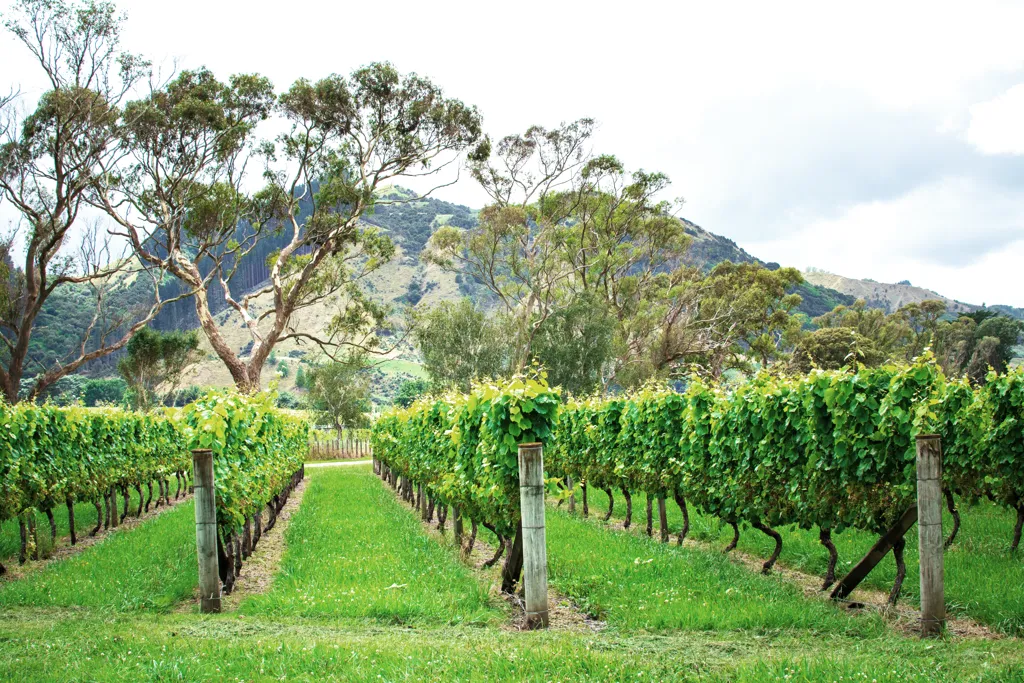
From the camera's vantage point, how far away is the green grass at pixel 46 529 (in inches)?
423

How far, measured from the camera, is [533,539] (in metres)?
6.22

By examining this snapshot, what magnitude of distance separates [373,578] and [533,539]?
260 cm

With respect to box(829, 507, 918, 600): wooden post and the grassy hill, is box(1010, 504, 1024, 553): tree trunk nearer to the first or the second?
box(829, 507, 918, 600): wooden post

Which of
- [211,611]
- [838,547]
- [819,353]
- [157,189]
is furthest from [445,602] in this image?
[819,353]

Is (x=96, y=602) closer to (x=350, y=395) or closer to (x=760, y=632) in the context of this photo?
(x=760, y=632)

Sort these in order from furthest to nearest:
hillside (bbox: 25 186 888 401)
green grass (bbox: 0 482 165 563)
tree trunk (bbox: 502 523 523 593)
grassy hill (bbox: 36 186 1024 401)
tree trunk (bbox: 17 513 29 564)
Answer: hillside (bbox: 25 186 888 401), grassy hill (bbox: 36 186 1024 401), green grass (bbox: 0 482 165 563), tree trunk (bbox: 17 513 29 564), tree trunk (bbox: 502 523 523 593)

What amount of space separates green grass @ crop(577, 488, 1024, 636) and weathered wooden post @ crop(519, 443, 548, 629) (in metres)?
3.26

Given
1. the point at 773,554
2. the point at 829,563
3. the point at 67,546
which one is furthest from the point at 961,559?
the point at 67,546

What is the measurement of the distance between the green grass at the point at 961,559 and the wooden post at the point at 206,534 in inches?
233

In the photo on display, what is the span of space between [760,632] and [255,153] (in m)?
31.9

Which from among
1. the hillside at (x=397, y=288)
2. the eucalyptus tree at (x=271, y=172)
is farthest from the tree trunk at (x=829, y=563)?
the hillside at (x=397, y=288)

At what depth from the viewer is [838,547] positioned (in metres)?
9.39

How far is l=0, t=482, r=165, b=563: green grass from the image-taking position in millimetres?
10735

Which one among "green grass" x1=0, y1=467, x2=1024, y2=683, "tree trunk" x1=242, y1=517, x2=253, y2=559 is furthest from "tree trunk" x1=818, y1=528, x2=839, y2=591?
"tree trunk" x1=242, y1=517, x2=253, y2=559
